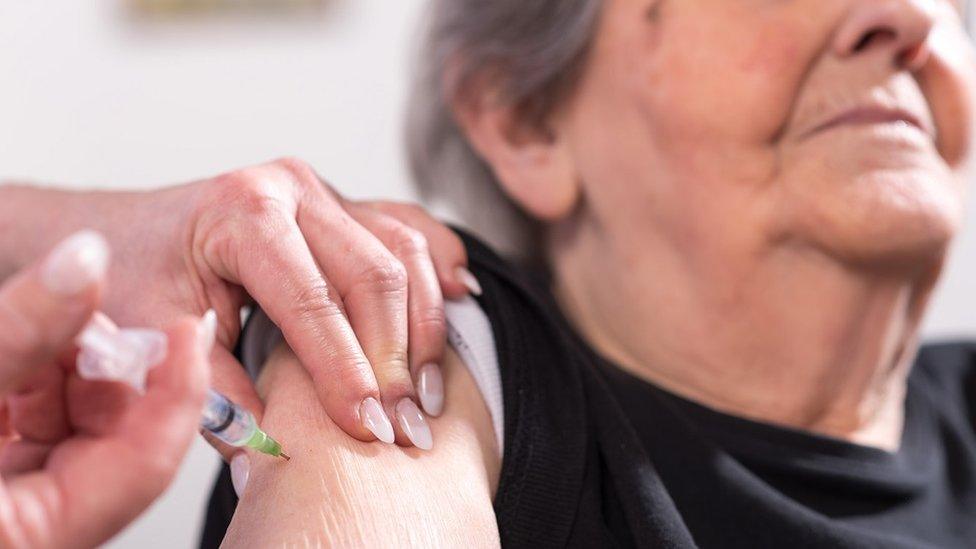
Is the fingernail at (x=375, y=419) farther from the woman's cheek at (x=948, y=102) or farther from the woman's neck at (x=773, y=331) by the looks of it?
the woman's cheek at (x=948, y=102)

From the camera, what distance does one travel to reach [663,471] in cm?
107

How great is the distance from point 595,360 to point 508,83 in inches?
16.3

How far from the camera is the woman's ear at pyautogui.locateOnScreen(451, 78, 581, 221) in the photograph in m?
1.34

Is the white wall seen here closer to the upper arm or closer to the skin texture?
the skin texture

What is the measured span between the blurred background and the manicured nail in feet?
3.90

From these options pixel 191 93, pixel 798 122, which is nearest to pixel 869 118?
pixel 798 122

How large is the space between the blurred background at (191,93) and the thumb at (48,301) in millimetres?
1674

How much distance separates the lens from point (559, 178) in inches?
52.6

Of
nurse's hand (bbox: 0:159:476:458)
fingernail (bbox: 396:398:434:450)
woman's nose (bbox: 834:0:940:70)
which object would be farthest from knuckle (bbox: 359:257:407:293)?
woman's nose (bbox: 834:0:940:70)

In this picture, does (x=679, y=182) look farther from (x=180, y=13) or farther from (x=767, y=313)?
(x=180, y=13)

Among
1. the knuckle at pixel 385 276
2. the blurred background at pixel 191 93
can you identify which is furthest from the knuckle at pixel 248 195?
the blurred background at pixel 191 93

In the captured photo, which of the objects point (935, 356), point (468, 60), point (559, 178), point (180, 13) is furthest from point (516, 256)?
point (180, 13)

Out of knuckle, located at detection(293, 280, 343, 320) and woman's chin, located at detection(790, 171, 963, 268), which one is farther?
woman's chin, located at detection(790, 171, 963, 268)

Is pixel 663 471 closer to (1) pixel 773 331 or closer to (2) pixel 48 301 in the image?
(1) pixel 773 331
